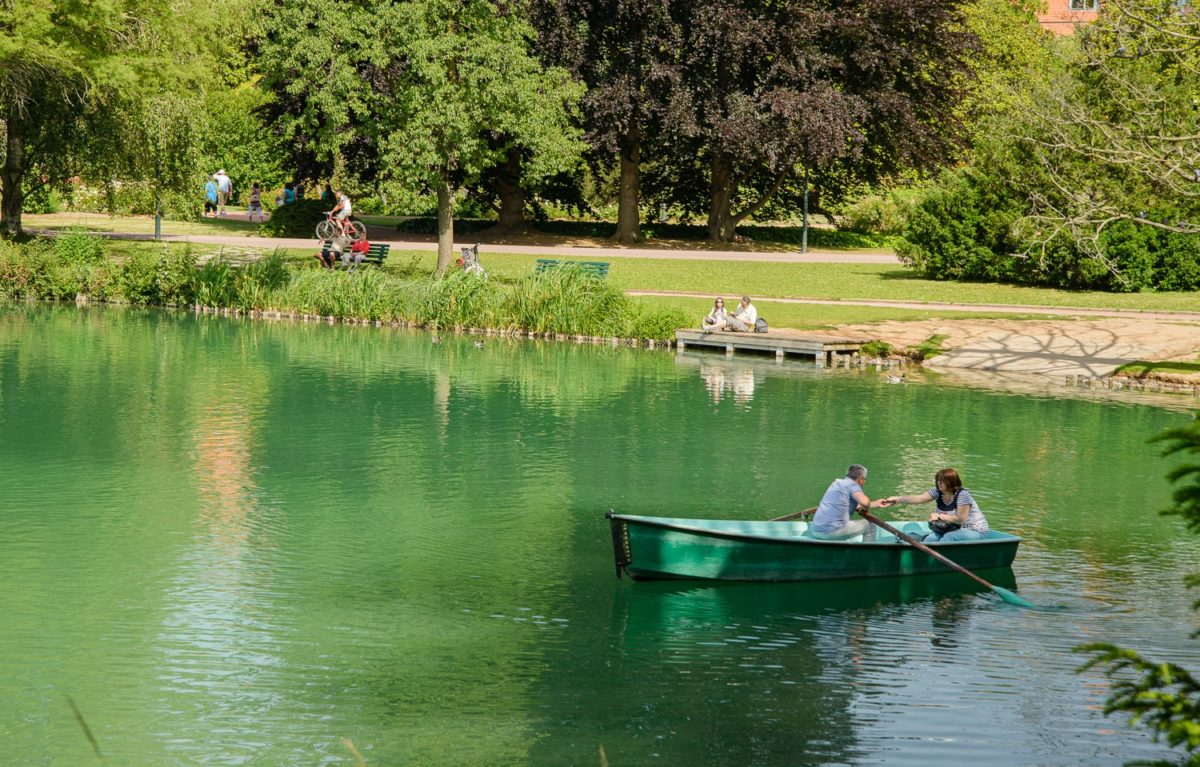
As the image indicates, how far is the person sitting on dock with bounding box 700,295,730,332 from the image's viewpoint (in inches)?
1347

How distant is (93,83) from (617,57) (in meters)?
16.7

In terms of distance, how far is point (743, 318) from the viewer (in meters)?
34.3

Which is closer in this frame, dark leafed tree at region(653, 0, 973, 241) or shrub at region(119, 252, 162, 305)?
shrub at region(119, 252, 162, 305)

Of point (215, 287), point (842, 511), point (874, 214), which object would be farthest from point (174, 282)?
point (874, 214)

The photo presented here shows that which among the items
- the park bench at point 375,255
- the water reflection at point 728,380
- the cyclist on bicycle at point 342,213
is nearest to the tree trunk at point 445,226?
the park bench at point 375,255

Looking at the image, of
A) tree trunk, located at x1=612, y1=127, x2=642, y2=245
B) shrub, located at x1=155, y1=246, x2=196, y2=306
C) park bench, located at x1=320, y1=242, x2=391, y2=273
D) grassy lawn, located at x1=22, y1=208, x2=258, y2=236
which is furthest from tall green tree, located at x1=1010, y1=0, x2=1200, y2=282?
grassy lawn, located at x1=22, y1=208, x2=258, y2=236

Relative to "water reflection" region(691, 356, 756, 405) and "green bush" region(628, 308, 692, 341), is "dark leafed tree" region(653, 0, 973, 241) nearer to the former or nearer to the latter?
"green bush" region(628, 308, 692, 341)

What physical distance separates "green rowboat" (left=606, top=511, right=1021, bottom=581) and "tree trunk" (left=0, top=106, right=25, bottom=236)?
3479 cm

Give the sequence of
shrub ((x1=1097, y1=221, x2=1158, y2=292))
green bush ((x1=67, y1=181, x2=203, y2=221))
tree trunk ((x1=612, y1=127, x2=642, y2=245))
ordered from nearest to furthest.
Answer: shrub ((x1=1097, y1=221, x2=1158, y2=292)), green bush ((x1=67, y1=181, x2=203, y2=221)), tree trunk ((x1=612, y1=127, x2=642, y2=245))

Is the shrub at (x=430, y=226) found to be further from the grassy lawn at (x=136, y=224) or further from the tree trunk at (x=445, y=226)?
the tree trunk at (x=445, y=226)

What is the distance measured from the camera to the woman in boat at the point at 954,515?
53.2 ft

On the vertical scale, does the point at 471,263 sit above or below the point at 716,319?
above

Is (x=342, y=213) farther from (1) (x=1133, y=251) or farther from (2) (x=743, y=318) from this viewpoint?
(1) (x=1133, y=251)

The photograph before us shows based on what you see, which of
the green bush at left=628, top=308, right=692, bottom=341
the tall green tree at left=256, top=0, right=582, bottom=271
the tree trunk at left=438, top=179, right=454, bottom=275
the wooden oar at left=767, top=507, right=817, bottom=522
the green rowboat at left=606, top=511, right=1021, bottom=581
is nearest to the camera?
the green rowboat at left=606, top=511, right=1021, bottom=581
